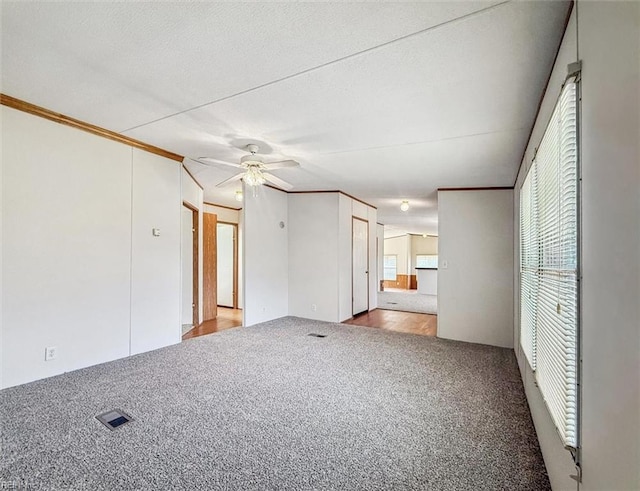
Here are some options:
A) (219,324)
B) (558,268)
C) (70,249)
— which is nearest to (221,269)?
(219,324)

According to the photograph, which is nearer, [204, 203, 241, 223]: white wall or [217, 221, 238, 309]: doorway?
[204, 203, 241, 223]: white wall

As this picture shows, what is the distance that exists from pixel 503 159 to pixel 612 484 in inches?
137

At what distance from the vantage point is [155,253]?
3865 millimetres

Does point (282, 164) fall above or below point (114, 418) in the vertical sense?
above

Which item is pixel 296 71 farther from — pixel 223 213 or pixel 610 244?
pixel 223 213

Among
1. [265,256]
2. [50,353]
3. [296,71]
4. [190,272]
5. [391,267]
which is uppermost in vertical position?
[296,71]

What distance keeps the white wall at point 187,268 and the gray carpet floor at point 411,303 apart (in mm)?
4325

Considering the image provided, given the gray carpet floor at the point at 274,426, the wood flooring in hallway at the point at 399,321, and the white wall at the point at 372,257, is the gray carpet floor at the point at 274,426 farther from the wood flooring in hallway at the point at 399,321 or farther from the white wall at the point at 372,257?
the white wall at the point at 372,257

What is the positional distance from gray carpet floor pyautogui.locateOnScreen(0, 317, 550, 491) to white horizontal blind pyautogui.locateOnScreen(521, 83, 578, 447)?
0.65m

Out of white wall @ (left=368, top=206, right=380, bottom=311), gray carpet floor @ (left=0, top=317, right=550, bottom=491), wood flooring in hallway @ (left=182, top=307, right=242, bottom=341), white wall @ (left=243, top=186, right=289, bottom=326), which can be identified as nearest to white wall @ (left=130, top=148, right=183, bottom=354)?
gray carpet floor @ (left=0, top=317, right=550, bottom=491)

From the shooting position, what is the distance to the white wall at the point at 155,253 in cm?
366

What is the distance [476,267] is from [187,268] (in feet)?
15.6

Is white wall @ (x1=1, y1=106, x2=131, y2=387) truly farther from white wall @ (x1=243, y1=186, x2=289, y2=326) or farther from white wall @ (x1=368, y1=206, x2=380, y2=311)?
white wall @ (x1=368, y1=206, x2=380, y2=311)

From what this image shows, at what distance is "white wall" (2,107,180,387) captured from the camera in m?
2.71
